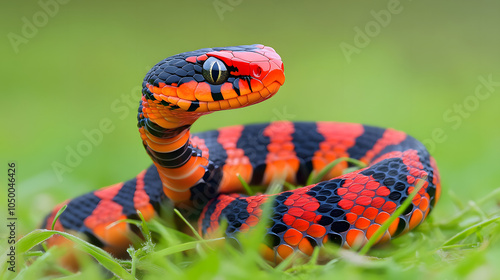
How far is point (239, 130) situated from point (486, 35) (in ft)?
25.9

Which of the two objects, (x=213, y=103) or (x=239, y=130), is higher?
(x=213, y=103)

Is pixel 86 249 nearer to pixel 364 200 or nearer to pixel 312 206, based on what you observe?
pixel 312 206

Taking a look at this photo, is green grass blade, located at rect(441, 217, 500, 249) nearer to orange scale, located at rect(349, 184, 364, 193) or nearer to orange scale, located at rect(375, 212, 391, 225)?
orange scale, located at rect(375, 212, 391, 225)

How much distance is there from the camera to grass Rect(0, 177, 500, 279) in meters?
1.61

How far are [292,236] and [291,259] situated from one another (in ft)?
0.54

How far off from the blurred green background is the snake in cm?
85

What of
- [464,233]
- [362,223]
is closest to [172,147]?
[362,223]

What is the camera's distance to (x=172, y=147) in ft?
8.18

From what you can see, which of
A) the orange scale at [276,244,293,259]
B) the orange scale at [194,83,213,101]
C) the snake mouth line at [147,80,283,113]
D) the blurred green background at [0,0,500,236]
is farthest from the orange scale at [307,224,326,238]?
the blurred green background at [0,0,500,236]

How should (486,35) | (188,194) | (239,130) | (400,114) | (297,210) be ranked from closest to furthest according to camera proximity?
1. (297,210)
2. (188,194)
3. (239,130)
4. (400,114)
5. (486,35)

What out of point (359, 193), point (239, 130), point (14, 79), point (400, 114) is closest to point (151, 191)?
point (239, 130)

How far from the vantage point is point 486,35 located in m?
9.54

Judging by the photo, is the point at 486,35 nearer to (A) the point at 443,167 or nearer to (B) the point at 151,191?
(A) the point at 443,167

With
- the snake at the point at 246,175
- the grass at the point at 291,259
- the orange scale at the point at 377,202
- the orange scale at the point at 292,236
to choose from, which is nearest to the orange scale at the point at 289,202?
the snake at the point at 246,175
